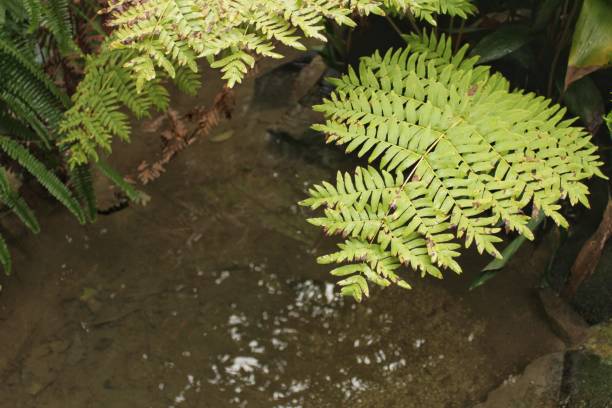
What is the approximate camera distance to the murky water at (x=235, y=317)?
221cm

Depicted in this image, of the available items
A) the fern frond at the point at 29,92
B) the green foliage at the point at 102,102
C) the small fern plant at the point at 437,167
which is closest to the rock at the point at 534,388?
the small fern plant at the point at 437,167

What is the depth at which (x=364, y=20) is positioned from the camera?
253cm

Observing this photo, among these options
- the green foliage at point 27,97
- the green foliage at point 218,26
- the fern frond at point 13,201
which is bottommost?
the fern frond at point 13,201

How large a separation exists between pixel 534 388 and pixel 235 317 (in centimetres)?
98

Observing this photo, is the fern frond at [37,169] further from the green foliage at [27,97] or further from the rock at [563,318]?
the rock at [563,318]

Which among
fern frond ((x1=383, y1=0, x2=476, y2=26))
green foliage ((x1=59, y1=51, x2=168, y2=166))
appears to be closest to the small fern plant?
fern frond ((x1=383, y1=0, x2=476, y2=26))

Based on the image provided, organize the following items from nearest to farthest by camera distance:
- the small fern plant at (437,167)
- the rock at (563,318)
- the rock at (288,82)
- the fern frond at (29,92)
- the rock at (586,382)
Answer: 1. the small fern plant at (437,167)
2. the rock at (586,382)
3. the rock at (563,318)
4. the fern frond at (29,92)
5. the rock at (288,82)

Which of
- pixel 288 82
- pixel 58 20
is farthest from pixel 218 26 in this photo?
pixel 288 82

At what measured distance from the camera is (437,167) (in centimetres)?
169

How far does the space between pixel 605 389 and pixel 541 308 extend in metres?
0.38

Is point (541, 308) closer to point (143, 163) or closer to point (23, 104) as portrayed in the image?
point (143, 163)

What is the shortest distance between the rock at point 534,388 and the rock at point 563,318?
91 millimetres

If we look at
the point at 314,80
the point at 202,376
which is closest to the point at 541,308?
the point at 202,376

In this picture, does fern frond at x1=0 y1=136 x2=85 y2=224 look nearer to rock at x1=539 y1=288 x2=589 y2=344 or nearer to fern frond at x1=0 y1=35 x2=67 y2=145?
fern frond at x1=0 y1=35 x2=67 y2=145
